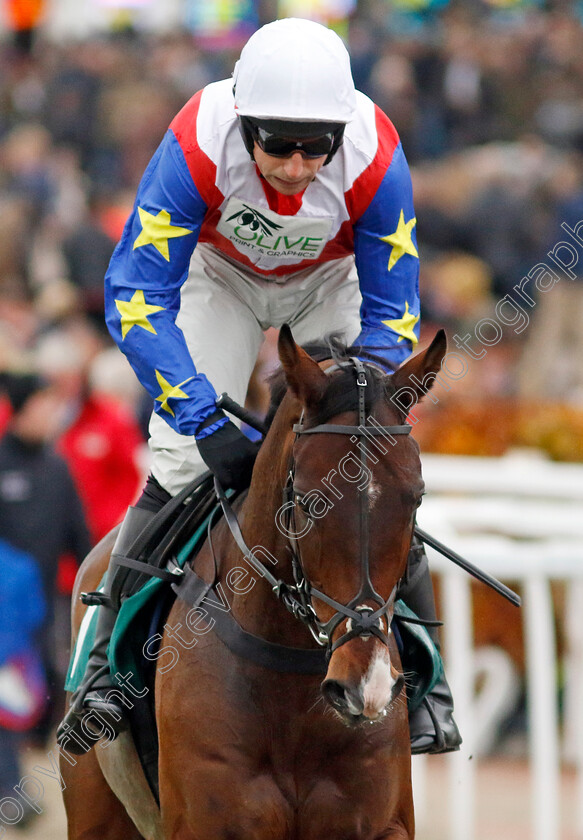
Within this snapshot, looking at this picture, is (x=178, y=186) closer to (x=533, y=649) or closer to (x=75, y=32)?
(x=533, y=649)

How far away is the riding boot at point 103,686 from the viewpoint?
429 centimetres

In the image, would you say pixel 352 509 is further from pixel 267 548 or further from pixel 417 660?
pixel 417 660

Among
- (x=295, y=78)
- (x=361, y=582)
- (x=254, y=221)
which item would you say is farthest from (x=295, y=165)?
(x=361, y=582)

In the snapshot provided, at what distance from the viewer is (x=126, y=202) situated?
1439 cm

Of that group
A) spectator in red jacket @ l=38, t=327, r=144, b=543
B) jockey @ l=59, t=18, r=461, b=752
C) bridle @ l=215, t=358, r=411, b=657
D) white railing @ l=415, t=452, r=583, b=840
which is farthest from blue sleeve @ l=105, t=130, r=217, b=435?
spectator in red jacket @ l=38, t=327, r=144, b=543

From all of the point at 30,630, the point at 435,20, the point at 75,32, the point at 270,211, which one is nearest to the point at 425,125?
the point at 435,20

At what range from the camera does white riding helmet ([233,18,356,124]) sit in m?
3.81

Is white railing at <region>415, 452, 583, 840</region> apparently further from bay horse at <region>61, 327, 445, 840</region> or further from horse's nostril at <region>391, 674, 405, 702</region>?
horse's nostril at <region>391, 674, 405, 702</region>

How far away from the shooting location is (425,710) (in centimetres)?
434

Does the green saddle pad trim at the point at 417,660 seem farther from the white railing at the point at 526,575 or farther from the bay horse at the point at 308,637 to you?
the white railing at the point at 526,575

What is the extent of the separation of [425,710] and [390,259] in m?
1.41

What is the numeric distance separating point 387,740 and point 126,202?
11.2 m

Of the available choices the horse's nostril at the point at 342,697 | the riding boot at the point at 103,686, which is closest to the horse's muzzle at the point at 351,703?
the horse's nostril at the point at 342,697

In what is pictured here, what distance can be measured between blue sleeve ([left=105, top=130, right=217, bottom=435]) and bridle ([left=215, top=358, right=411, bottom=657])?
1.55ft
